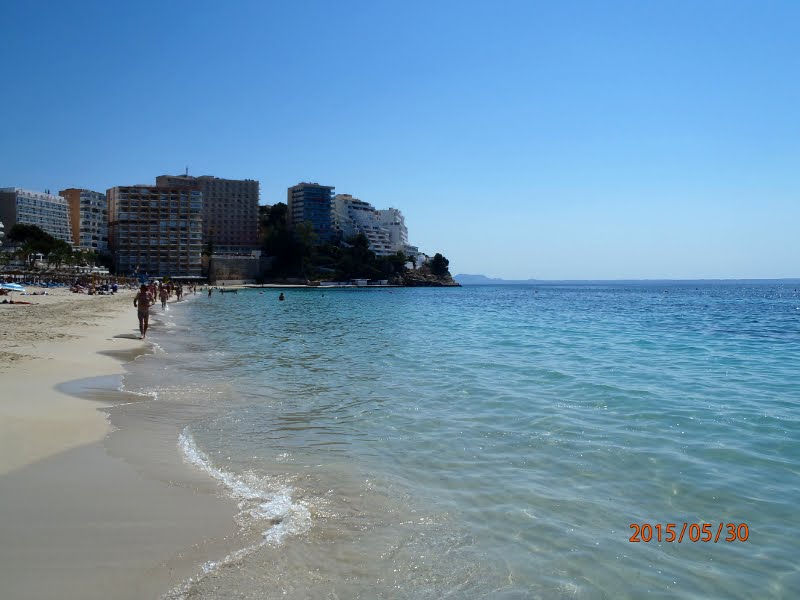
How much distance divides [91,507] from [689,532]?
472cm

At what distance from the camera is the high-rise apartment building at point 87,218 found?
131 metres

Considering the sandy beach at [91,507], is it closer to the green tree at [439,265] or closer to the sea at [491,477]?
the sea at [491,477]

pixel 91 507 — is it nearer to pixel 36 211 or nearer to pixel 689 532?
pixel 689 532

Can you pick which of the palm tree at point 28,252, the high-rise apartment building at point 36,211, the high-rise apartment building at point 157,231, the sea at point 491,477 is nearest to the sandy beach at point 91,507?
the sea at point 491,477

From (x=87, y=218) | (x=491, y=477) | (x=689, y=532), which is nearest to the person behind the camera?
(x=689, y=532)

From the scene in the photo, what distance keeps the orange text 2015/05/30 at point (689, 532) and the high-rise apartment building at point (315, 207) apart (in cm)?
14384

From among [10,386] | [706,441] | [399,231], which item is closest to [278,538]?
[706,441]

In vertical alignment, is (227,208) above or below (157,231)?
above

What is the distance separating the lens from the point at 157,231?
120 meters

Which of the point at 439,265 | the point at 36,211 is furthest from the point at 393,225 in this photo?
the point at 36,211

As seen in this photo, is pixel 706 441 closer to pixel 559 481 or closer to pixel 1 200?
pixel 559 481

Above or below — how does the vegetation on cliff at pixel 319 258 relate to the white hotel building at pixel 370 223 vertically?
below

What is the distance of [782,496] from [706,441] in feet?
5.85

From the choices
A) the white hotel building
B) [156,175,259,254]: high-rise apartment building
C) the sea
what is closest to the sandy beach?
the sea
